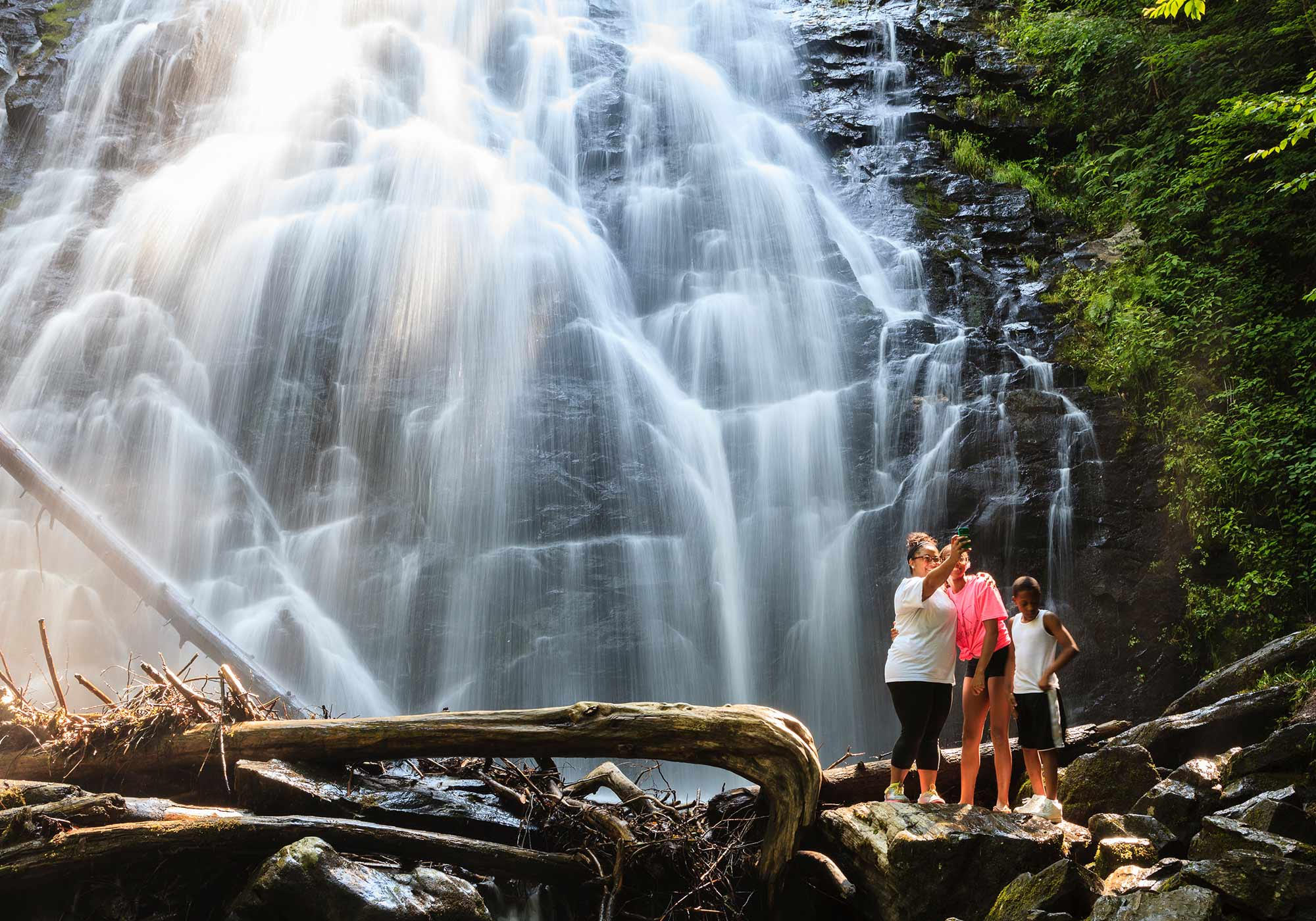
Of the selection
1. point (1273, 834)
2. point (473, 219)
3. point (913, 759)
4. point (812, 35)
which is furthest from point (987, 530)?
point (812, 35)

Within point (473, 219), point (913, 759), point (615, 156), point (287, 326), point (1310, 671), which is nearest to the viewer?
point (913, 759)

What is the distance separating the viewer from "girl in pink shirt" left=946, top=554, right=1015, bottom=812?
516cm

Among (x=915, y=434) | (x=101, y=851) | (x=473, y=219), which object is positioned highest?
(x=473, y=219)

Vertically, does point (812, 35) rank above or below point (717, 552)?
above

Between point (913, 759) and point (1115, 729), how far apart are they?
2.52 meters

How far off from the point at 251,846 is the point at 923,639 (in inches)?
145

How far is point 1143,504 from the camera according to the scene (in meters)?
9.84

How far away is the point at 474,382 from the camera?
1212cm

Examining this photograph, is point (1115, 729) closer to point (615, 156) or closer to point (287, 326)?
point (287, 326)

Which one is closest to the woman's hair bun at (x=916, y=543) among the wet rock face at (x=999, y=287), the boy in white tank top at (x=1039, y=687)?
the boy in white tank top at (x=1039, y=687)

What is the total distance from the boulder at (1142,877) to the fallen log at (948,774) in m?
1.53

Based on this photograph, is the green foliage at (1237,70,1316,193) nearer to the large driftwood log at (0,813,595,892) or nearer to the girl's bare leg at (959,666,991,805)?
the girl's bare leg at (959,666,991,805)

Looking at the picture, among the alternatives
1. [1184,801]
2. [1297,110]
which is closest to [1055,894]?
[1184,801]

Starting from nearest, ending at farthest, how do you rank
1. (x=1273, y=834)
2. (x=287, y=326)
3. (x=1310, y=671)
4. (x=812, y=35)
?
(x=1273, y=834), (x=1310, y=671), (x=287, y=326), (x=812, y=35)
